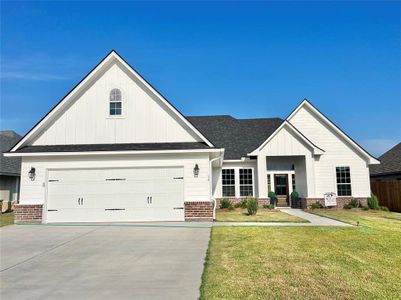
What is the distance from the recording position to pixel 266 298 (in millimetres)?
4918

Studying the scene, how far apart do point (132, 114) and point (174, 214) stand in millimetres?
5115

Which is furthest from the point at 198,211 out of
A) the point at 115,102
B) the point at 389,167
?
the point at 389,167

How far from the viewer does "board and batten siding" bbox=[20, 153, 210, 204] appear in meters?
14.2

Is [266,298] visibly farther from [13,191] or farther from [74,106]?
[13,191]

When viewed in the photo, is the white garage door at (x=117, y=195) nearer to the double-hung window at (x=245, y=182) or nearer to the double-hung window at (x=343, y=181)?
the double-hung window at (x=245, y=182)

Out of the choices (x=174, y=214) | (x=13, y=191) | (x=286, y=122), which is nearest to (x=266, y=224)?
(x=174, y=214)

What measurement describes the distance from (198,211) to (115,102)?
654cm

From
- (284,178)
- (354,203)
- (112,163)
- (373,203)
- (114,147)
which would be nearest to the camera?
(112,163)

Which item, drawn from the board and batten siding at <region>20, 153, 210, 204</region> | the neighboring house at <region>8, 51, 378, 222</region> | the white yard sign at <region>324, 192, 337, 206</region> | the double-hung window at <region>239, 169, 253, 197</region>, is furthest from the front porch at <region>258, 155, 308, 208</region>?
the board and batten siding at <region>20, 153, 210, 204</region>

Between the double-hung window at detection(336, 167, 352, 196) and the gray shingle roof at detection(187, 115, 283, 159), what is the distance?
584 cm

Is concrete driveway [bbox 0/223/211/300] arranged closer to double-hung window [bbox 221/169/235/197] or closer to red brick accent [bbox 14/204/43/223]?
red brick accent [bbox 14/204/43/223]

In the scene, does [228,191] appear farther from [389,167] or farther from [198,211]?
[389,167]

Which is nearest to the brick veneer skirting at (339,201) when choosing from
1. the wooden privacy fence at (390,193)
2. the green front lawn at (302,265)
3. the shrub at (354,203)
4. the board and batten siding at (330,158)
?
the shrub at (354,203)

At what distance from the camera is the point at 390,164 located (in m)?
25.7
